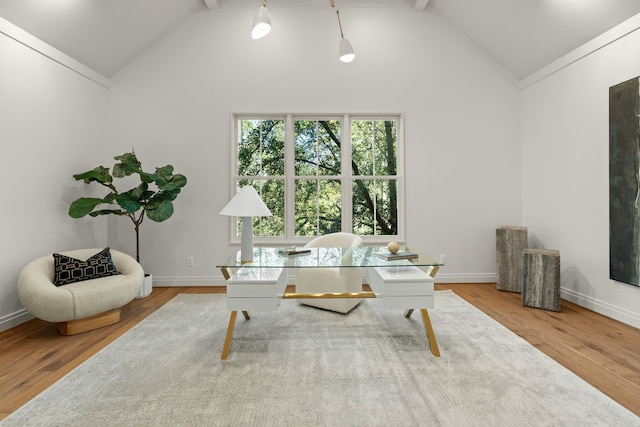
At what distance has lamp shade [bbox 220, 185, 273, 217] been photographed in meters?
2.63

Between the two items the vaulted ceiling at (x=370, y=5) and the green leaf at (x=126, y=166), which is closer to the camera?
the vaulted ceiling at (x=370, y=5)

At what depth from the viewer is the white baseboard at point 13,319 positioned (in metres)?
2.99

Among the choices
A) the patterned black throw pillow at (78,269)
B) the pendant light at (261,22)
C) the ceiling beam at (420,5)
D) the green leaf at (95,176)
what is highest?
the ceiling beam at (420,5)

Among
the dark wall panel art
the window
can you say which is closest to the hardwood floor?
the dark wall panel art

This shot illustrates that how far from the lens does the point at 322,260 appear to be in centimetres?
260

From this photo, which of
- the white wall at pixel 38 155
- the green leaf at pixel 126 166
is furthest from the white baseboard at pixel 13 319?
the green leaf at pixel 126 166

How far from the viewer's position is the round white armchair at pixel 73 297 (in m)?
2.65

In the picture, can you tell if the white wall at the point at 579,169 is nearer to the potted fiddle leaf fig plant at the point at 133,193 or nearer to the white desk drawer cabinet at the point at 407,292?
the white desk drawer cabinet at the point at 407,292

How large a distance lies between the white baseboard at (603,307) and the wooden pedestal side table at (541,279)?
385 mm

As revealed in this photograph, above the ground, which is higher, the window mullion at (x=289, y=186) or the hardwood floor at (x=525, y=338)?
the window mullion at (x=289, y=186)

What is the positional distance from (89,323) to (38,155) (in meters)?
1.76

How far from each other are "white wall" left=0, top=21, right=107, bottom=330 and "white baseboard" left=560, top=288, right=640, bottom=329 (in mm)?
5459

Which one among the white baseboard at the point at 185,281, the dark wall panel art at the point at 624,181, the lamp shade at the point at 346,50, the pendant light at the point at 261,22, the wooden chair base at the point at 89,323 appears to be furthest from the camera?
the white baseboard at the point at 185,281

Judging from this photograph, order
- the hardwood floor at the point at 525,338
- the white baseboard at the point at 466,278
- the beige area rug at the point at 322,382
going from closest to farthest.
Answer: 1. the beige area rug at the point at 322,382
2. the hardwood floor at the point at 525,338
3. the white baseboard at the point at 466,278
